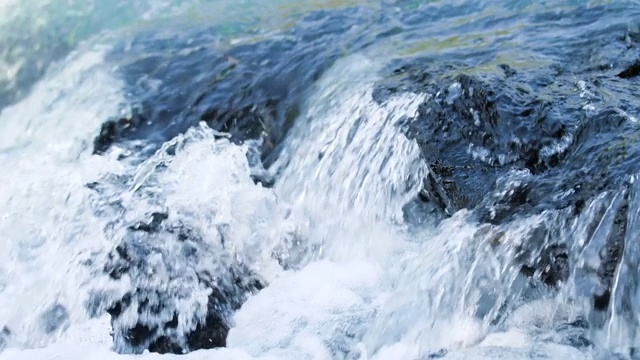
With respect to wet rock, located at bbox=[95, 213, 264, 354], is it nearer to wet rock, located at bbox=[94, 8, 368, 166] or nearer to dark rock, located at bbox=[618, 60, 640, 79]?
wet rock, located at bbox=[94, 8, 368, 166]

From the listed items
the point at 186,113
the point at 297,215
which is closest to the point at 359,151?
the point at 297,215

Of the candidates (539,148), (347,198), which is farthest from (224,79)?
(539,148)

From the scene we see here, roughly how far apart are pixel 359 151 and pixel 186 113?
187 cm

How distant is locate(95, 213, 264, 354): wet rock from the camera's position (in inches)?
160

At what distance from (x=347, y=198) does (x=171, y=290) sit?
122 cm

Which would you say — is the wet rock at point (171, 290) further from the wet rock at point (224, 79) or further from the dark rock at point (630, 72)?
the dark rock at point (630, 72)

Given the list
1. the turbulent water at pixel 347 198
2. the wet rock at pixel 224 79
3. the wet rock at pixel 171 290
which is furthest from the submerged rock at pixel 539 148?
the wet rock at pixel 171 290

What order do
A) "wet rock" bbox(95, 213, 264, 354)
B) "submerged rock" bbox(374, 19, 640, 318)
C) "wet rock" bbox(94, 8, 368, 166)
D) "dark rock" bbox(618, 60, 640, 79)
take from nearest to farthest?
"submerged rock" bbox(374, 19, 640, 318) → "wet rock" bbox(95, 213, 264, 354) → "dark rock" bbox(618, 60, 640, 79) → "wet rock" bbox(94, 8, 368, 166)

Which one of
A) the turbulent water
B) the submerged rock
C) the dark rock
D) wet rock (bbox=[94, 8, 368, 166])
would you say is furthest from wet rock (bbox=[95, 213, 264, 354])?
the dark rock

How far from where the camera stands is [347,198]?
4742 millimetres

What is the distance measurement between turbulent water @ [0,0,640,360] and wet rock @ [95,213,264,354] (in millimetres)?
12

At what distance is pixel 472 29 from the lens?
21.4 ft

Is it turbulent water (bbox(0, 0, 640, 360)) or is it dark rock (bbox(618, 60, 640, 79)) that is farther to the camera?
dark rock (bbox(618, 60, 640, 79))

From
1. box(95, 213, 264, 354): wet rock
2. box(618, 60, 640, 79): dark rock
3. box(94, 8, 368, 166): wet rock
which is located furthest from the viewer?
box(94, 8, 368, 166): wet rock
